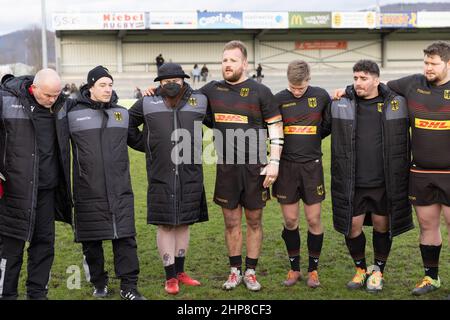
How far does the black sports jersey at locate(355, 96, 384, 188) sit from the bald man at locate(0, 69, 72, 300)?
2.63m

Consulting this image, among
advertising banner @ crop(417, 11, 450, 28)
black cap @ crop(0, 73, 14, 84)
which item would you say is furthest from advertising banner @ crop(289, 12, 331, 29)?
black cap @ crop(0, 73, 14, 84)

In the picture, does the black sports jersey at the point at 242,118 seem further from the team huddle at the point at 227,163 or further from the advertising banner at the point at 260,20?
the advertising banner at the point at 260,20

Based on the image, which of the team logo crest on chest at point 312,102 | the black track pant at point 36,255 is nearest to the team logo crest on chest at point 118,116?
the black track pant at point 36,255

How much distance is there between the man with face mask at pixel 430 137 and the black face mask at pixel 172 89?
2.02 meters

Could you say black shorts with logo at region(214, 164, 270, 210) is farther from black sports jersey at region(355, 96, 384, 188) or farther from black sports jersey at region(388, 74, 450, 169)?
black sports jersey at region(388, 74, 450, 169)

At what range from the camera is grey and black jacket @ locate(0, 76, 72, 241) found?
447 centimetres

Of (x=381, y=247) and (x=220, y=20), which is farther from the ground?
(x=220, y=20)

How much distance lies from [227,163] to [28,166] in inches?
69.9

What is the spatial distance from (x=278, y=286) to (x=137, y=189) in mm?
5425

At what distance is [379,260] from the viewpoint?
5.30 m

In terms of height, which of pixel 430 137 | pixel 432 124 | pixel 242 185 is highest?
pixel 432 124

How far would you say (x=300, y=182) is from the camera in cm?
525

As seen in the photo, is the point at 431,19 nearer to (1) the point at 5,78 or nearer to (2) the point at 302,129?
(2) the point at 302,129

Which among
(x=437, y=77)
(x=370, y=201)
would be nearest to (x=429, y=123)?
(x=437, y=77)
